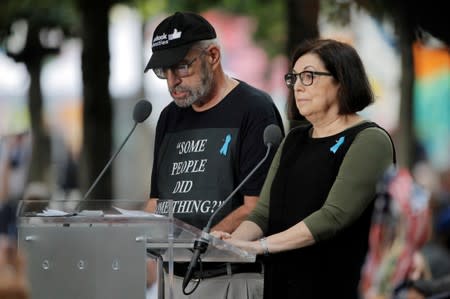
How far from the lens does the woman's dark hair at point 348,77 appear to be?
19.5 feet

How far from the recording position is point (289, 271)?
598 cm

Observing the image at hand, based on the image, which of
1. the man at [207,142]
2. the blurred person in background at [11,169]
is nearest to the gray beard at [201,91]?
the man at [207,142]

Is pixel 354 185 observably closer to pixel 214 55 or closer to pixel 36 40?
pixel 214 55

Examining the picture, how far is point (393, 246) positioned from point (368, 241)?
3.04ft

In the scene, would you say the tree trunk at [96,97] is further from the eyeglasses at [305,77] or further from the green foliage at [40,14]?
the eyeglasses at [305,77]

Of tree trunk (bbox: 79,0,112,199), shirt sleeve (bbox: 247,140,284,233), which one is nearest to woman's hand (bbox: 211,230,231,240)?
shirt sleeve (bbox: 247,140,284,233)

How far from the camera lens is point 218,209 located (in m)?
6.10

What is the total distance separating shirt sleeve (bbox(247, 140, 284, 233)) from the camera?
246 inches

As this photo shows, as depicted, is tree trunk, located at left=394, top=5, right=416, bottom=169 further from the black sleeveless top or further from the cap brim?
the black sleeveless top

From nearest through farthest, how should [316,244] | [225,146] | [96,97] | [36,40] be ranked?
1. [316,244]
2. [225,146]
3. [96,97]
4. [36,40]

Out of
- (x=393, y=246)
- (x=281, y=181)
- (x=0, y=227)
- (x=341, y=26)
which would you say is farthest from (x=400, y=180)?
(x=341, y=26)

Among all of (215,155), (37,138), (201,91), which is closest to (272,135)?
(215,155)

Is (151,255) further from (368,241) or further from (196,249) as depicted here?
(368,241)

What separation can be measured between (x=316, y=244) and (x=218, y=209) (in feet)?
1.49
